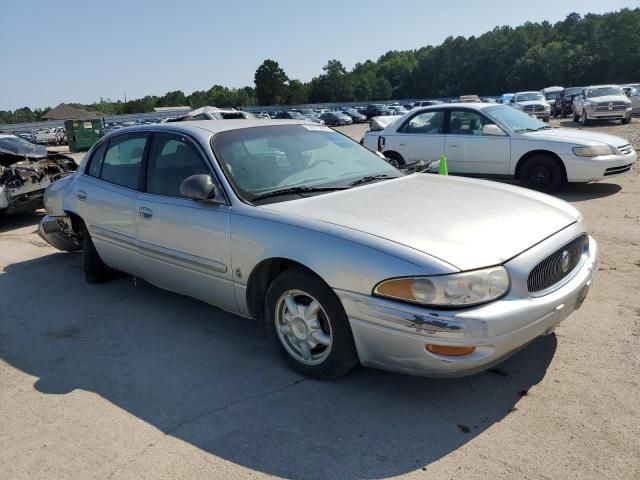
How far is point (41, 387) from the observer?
3.43m

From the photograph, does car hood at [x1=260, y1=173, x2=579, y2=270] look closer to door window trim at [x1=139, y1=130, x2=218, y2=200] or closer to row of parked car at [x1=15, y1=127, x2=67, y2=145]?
door window trim at [x1=139, y1=130, x2=218, y2=200]

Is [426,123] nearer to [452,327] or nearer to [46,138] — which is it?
[452,327]

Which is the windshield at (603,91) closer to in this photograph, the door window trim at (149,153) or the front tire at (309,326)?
the door window trim at (149,153)

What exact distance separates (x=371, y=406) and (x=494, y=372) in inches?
32.7

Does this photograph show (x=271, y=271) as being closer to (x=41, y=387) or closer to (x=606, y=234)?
(x=41, y=387)

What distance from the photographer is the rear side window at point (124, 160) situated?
446 cm

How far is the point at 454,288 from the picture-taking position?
8.57ft

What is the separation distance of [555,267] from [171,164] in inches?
112

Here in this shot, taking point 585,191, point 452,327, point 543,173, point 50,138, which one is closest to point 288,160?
point 452,327

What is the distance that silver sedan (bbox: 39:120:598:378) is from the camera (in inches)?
105

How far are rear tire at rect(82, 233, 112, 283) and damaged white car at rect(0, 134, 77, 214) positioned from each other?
4.44 meters

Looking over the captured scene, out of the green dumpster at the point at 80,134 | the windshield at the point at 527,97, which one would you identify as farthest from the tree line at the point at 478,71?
the green dumpster at the point at 80,134

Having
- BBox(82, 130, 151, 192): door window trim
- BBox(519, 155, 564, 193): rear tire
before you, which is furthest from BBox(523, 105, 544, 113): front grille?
BBox(82, 130, 151, 192): door window trim

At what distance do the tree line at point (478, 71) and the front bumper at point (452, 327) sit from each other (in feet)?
334
